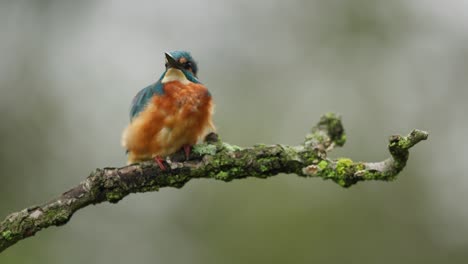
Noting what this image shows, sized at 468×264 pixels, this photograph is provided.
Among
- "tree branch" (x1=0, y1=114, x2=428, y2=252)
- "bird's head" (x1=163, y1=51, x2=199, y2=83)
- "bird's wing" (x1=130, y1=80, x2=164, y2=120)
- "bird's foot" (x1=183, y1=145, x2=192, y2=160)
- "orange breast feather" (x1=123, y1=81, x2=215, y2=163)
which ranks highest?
"bird's head" (x1=163, y1=51, x2=199, y2=83)

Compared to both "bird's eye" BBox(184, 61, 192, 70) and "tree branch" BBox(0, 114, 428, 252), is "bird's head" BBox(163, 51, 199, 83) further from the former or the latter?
"tree branch" BBox(0, 114, 428, 252)

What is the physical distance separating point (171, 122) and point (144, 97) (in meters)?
0.35

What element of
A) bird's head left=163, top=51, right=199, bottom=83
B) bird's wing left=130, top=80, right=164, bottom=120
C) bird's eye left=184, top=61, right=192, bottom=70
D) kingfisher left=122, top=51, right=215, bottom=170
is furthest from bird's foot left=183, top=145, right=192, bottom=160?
bird's eye left=184, top=61, right=192, bottom=70

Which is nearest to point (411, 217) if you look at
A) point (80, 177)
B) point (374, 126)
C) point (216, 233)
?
point (374, 126)

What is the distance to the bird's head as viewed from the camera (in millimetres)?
4777

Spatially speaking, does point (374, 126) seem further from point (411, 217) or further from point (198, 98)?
point (198, 98)

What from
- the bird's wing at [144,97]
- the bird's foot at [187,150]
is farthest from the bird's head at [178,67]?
the bird's foot at [187,150]

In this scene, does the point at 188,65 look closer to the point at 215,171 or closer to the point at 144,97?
the point at 144,97

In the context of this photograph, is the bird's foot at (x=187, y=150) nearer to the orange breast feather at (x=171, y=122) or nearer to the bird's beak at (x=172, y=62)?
the orange breast feather at (x=171, y=122)

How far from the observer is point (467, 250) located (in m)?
8.52

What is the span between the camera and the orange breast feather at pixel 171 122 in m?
4.44

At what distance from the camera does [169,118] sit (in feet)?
14.8

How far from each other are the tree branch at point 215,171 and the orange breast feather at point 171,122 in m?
0.22

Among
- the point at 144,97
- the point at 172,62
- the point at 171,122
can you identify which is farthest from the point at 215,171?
the point at 172,62
